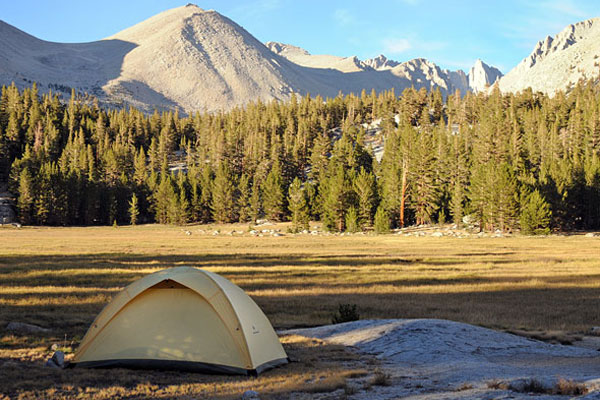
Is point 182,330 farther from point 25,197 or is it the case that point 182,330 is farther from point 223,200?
point 25,197

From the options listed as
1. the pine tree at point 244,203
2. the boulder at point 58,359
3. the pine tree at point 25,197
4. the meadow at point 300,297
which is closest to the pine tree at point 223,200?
the pine tree at point 244,203

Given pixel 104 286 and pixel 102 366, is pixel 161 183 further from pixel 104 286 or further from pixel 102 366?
pixel 102 366

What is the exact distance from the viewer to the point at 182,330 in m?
12.3

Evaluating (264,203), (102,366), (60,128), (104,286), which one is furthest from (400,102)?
(102,366)

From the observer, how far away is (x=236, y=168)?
147750 millimetres

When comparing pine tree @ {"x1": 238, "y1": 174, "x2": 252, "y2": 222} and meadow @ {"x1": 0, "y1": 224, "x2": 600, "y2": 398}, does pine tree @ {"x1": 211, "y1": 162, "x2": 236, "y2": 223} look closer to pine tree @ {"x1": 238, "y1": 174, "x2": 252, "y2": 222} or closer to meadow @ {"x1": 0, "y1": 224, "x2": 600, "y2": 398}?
pine tree @ {"x1": 238, "y1": 174, "x2": 252, "y2": 222}

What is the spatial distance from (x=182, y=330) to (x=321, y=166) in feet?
378

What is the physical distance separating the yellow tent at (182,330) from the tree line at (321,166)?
240ft

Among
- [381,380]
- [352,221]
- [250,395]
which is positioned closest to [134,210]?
[352,221]

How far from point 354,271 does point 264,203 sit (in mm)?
78350

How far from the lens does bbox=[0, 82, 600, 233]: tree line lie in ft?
300

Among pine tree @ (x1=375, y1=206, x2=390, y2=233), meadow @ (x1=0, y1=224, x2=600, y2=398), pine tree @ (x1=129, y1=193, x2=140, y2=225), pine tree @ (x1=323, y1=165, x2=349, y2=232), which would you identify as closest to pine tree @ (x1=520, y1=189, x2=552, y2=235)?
pine tree @ (x1=375, y1=206, x2=390, y2=233)

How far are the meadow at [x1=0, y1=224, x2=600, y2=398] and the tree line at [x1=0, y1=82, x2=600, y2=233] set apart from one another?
40072 millimetres

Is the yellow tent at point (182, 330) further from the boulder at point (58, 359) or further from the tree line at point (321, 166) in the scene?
the tree line at point (321, 166)
